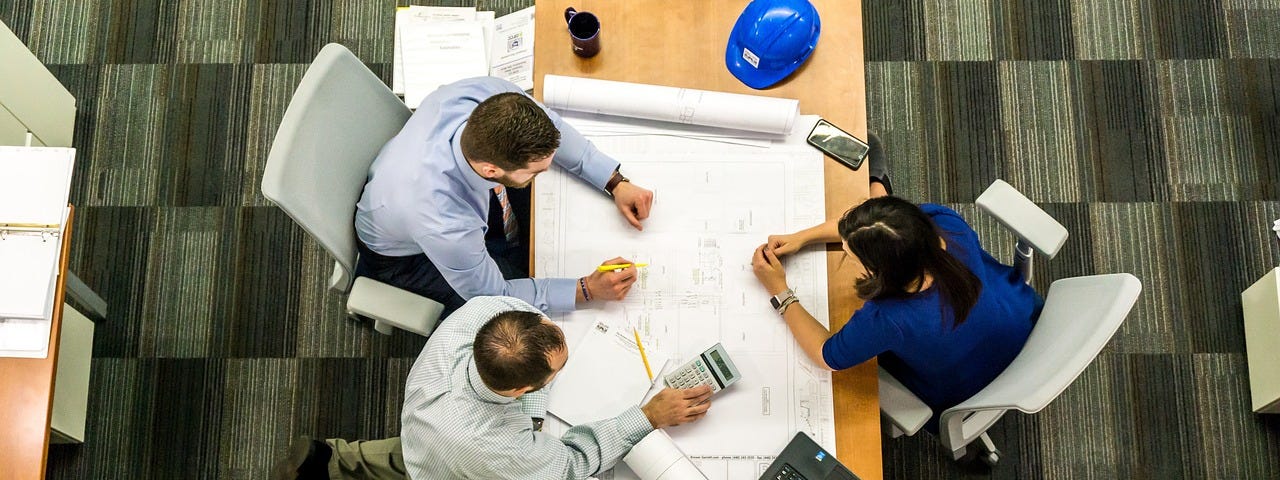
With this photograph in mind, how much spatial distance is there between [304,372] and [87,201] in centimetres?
87

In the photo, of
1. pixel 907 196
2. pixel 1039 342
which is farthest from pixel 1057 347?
pixel 907 196

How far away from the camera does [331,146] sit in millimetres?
1611

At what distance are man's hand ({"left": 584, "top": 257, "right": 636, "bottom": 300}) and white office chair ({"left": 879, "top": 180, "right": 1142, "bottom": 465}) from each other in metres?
0.53

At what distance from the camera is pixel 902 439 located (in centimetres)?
237

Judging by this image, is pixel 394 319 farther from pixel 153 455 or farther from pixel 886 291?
pixel 153 455

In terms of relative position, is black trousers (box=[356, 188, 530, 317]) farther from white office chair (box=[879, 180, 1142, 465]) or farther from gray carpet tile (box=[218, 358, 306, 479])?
white office chair (box=[879, 180, 1142, 465])

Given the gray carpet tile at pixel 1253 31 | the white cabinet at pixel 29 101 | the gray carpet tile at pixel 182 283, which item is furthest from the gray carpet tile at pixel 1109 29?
the white cabinet at pixel 29 101

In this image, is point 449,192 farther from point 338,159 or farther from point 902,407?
point 902,407

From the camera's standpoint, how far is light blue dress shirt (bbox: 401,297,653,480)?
148 centimetres

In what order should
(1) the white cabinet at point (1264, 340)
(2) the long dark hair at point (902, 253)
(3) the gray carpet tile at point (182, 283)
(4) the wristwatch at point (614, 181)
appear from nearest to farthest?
(2) the long dark hair at point (902, 253)
(4) the wristwatch at point (614, 181)
(1) the white cabinet at point (1264, 340)
(3) the gray carpet tile at point (182, 283)

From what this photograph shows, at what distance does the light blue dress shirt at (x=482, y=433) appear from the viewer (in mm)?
1484

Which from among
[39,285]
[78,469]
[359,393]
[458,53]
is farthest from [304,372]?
[458,53]

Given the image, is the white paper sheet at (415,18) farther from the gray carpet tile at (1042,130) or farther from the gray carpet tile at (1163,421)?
the gray carpet tile at (1163,421)

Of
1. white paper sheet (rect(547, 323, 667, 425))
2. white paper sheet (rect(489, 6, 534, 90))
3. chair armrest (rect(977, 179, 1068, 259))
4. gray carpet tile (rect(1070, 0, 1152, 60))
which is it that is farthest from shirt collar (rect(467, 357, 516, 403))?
gray carpet tile (rect(1070, 0, 1152, 60))
